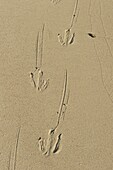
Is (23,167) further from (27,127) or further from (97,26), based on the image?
(97,26)

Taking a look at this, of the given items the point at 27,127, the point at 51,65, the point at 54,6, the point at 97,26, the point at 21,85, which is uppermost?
the point at 54,6

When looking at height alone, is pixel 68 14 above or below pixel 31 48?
above

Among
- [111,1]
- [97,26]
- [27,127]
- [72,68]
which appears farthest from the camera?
[111,1]

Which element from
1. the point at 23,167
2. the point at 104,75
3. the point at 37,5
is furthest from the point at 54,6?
the point at 23,167

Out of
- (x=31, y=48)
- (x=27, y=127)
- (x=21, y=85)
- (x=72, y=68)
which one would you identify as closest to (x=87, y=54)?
(x=72, y=68)

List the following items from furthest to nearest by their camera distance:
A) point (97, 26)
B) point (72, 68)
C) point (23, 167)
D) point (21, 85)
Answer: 1. point (97, 26)
2. point (72, 68)
3. point (21, 85)
4. point (23, 167)

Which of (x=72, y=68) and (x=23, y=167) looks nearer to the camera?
(x=23, y=167)
